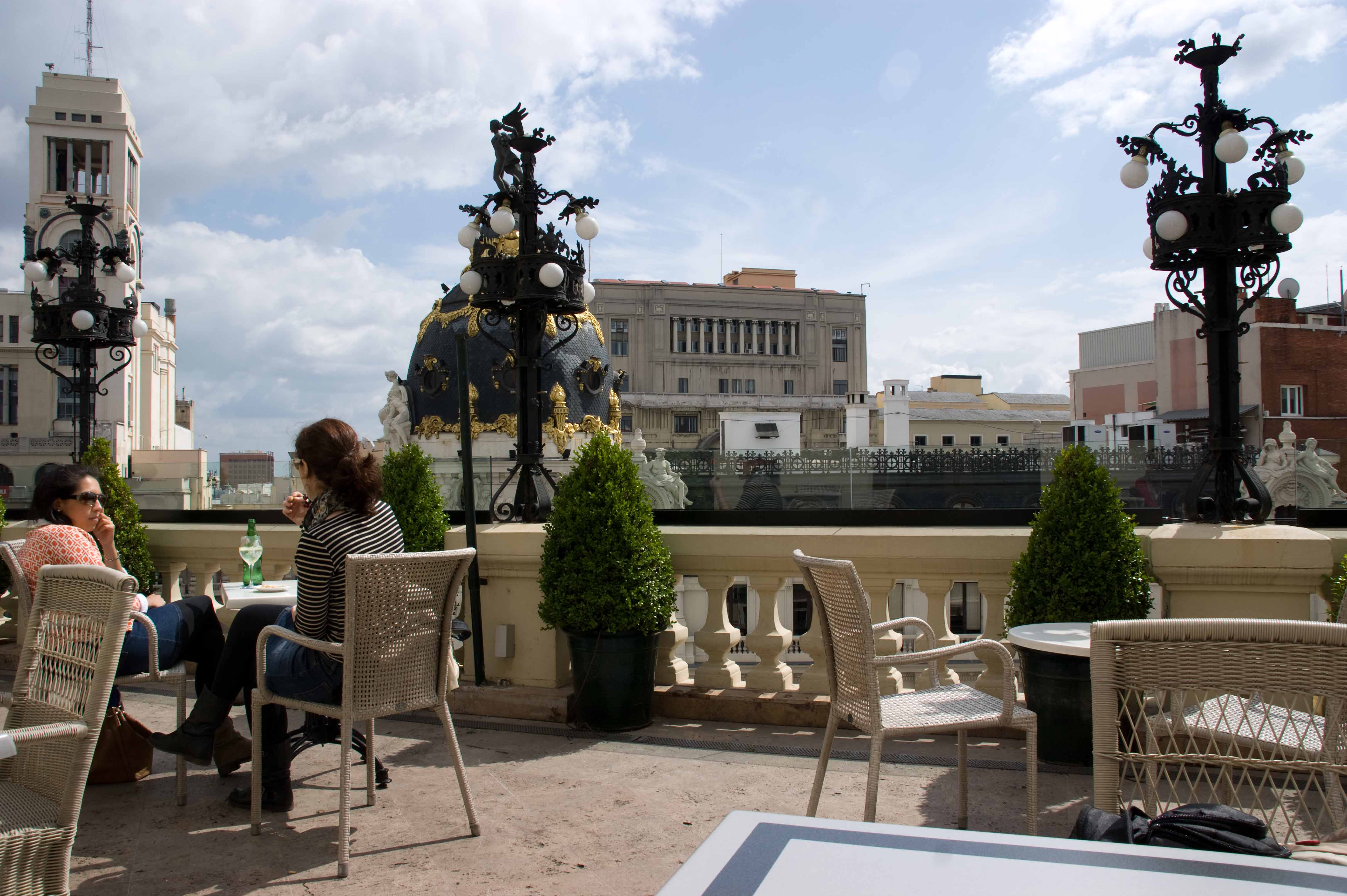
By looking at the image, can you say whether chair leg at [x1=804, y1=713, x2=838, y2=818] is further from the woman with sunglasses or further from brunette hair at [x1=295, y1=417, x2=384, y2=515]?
the woman with sunglasses

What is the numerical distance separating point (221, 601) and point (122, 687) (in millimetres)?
1104

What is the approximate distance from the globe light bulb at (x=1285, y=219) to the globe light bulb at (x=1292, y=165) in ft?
2.19

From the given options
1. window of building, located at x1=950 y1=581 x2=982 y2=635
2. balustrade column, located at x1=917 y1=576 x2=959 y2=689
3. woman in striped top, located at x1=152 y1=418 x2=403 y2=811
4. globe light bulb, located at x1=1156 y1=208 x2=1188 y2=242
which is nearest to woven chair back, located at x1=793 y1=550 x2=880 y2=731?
balustrade column, located at x1=917 y1=576 x2=959 y2=689

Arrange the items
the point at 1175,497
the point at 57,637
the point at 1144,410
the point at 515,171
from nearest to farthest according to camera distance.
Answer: the point at 57,637
the point at 515,171
the point at 1175,497
the point at 1144,410

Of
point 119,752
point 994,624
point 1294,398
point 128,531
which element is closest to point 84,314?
point 128,531

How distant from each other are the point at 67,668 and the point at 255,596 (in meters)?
2.06

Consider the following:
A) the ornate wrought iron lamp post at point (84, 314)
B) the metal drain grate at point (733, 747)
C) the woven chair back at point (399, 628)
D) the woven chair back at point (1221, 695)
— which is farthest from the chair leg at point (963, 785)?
the ornate wrought iron lamp post at point (84, 314)

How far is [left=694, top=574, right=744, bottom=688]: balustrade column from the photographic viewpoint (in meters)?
5.67

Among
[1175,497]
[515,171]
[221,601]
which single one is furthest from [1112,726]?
[1175,497]

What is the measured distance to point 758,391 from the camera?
81.8 meters

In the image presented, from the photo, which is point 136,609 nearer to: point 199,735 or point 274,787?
point 199,735

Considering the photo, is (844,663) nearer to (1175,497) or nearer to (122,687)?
(122,687)

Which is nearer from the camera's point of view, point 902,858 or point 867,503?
point 902,858

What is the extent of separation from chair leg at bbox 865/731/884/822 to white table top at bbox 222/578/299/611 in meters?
2.71
